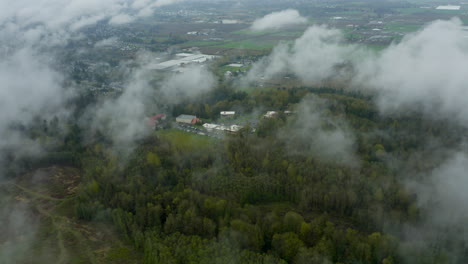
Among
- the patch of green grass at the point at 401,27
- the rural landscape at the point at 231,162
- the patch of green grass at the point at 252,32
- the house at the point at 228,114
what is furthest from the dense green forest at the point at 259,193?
the patch of green grass at the point at 401,27

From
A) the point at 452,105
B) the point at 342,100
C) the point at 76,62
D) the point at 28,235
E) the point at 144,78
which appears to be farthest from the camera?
the point at 76,62

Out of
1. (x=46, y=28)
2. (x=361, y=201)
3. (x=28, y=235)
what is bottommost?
(x=28, y=235)

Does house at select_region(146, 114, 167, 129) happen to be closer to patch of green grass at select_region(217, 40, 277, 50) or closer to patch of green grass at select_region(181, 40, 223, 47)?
patch of green grass at select_region(217, 40, 277, 50)

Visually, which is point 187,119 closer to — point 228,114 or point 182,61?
point 228,114

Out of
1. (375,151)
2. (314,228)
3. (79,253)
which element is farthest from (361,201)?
(79,253)

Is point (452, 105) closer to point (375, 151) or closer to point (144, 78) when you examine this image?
point (375, 151)

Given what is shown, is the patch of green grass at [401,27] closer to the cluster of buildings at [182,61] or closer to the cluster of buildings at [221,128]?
the cluster of buildings at [182,61]
